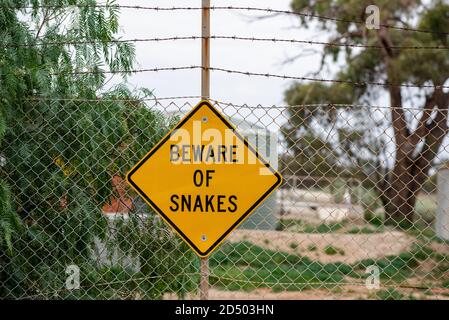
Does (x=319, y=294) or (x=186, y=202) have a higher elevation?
(x=186, y=202)

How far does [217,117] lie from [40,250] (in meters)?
1.90

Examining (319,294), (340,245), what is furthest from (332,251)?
(319,294)

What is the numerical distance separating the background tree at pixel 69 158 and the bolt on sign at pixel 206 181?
2.71ft

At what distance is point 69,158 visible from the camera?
549 cm

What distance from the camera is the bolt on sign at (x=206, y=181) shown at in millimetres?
4508

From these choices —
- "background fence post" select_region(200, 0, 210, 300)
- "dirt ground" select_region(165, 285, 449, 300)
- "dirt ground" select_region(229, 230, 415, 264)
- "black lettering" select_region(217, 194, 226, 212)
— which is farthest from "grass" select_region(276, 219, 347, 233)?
"background fence post" select_region(200, 0, 210, 300)

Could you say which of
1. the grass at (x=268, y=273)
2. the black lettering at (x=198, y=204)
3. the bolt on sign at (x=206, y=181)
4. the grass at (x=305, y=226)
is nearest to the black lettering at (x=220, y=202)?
the bolt on sign at (x=206, y=181)

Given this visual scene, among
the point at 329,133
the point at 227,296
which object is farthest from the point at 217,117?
the point at 227,296

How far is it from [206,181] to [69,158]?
1.45m

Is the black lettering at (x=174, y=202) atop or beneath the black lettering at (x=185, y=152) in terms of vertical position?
beneath

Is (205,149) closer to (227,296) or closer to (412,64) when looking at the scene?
(227,296)

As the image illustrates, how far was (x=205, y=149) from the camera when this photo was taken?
4531mm

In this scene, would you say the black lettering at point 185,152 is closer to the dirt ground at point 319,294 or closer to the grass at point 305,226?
the grass at point 305,226

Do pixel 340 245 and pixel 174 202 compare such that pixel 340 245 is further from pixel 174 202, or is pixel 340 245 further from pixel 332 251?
pixel 174 202
